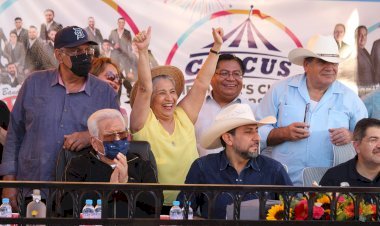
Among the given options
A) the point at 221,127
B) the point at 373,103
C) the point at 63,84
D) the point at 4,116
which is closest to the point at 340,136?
the point at 373,103

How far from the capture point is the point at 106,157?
5.01 metres

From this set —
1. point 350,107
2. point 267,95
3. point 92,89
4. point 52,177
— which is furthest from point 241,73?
point 52,177

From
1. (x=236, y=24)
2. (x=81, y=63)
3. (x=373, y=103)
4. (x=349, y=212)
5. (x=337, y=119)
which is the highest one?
(x=236, y=24)

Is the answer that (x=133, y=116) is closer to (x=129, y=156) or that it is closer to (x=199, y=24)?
(x=129, y=156)

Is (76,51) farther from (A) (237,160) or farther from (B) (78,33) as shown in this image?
(A) (237,160)

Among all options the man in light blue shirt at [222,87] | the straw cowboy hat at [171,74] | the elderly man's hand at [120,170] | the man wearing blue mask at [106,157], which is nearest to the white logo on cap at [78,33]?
the man wearing blue mask at [106,157]

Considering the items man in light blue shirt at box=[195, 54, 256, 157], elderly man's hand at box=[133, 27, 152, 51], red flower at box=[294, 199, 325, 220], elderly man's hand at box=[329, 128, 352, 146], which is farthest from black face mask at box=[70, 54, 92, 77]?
red flower at box=[294, 199, 325, 220]

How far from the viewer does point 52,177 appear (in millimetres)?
5352

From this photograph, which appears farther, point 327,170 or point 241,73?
point 241,73

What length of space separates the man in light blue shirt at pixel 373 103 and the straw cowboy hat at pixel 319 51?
2.01ft

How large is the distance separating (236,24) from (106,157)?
77.7 inches

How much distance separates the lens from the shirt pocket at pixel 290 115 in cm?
593

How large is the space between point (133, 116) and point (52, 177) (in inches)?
25.8

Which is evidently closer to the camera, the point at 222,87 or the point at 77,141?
the point at 77,141
